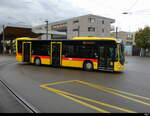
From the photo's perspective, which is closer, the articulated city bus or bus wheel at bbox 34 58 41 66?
the articulated city bus

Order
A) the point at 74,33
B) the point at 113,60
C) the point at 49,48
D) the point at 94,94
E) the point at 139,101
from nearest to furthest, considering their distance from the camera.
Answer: the point at 139,101, the point at 94,94, the point at 113,60, the point at 49,48, the point at 74,33

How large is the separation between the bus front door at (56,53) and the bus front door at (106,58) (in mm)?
4106

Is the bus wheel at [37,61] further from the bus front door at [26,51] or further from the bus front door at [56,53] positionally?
the bus front door at [56,53]

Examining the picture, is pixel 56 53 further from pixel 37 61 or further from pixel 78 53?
pixel 37 61

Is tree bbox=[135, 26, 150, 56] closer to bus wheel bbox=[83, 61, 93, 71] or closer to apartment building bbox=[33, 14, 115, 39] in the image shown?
apartment building bbox=[33, 14, 115, 39]

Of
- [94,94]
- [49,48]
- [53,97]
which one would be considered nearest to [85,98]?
[94,94]

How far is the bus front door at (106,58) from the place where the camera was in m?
10.8

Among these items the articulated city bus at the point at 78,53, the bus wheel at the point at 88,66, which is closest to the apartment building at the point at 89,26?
the articulated city bus at the point at 78,53

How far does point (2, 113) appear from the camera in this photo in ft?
12.2

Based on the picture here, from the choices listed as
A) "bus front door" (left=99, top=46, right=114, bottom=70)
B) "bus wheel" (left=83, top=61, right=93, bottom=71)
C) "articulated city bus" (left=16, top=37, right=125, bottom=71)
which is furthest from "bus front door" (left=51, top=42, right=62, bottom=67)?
"bus front door" (left=99, top=46, right=114, bottom=70)

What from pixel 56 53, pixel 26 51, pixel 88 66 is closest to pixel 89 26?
pixel 26 51

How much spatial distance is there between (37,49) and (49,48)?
162 cm

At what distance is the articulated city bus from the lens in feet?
35.4

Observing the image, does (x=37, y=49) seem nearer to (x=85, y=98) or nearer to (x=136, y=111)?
(x=85, y=98)
